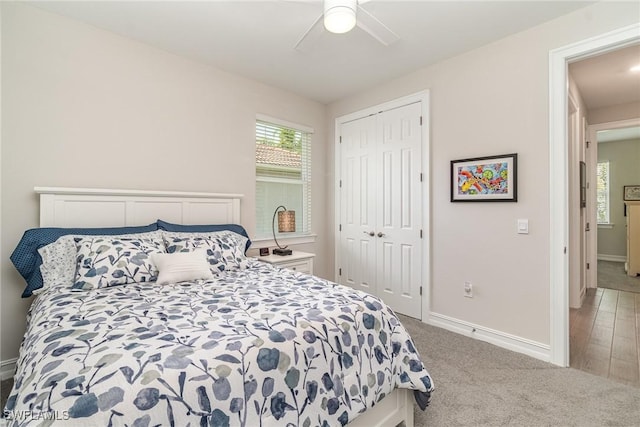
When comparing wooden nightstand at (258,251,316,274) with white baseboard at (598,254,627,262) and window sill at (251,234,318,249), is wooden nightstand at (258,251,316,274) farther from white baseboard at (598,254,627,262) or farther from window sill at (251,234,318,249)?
white baseboard at (598,254,627,262)

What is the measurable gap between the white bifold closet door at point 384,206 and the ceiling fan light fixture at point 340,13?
5.37 feet

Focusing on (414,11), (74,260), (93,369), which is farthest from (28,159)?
(414,11)

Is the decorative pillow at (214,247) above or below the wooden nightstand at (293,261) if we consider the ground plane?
above

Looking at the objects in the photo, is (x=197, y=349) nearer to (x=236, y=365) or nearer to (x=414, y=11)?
(x=236, y=365)

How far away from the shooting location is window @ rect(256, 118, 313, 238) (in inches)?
138

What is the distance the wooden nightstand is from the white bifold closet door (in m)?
0.73

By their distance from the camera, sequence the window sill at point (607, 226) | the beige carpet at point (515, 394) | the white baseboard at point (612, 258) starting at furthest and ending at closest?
the window sill at point (607, 226) → the white baseboard at point (612, 258) → the beige carpet at point (515, 394)

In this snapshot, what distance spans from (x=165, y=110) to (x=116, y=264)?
5.01ft

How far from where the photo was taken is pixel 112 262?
1.91 m

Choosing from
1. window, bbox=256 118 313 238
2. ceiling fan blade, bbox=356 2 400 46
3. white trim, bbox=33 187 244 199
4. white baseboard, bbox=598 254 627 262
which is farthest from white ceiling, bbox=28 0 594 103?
white baseboard, bbox=598 254 627 262

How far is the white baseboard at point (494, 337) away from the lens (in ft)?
7.66

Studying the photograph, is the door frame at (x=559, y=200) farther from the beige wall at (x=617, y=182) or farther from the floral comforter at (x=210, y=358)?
the beige wall at (x=617, y=182)

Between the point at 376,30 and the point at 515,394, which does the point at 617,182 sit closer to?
the point at 515,394

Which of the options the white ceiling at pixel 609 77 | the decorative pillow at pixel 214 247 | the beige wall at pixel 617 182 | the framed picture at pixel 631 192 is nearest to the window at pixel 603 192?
the beige wall at pixel 617 182
